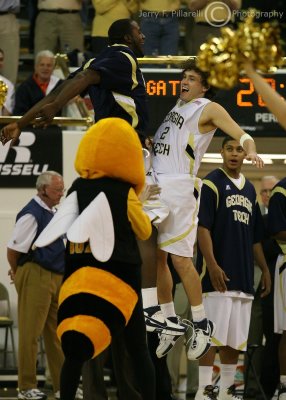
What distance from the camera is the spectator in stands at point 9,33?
13719 mm

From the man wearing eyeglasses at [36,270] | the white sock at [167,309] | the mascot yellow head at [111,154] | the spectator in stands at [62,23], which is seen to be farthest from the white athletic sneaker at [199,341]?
the spectator in stands at [62,23]

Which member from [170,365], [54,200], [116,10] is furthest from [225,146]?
[116,10]

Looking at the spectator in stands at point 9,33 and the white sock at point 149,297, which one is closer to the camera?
the white sock at point 149,297

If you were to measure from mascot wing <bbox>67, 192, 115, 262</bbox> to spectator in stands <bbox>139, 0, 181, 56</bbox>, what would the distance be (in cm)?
539

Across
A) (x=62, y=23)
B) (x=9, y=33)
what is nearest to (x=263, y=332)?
(x=62, y=23)

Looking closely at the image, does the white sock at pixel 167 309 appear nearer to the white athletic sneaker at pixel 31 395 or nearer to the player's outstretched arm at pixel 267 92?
the white athletic sneaker at pixel 31 395

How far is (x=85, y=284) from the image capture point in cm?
709

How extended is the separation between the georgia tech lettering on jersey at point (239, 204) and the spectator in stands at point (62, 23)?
4534mm

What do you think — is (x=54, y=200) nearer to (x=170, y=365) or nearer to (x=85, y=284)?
(x=170, y=365)

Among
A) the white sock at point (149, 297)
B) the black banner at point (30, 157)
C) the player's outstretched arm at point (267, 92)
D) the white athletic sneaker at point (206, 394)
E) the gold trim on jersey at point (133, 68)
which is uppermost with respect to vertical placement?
the black banner at point (30, 157)

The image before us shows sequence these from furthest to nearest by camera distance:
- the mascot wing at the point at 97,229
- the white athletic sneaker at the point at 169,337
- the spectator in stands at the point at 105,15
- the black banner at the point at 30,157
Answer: the spectator in stands at the point at 105,15 → the black banner at the point at 30,157 → the white athletic sneaker at the point at 169,337 → the mascot wing at the point at 97,229

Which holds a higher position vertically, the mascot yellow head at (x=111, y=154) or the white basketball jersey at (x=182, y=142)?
the white basketball jersey at (x=182, y=142)

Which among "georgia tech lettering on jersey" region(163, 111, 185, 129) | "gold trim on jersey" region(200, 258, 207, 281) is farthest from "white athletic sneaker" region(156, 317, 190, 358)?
"georgia tech lettering on jersey" region(163, 111, 185, 129)

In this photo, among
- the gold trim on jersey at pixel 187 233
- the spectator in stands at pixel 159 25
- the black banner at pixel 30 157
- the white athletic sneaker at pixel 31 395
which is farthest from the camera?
the spectator in stands at pixel 159 25
